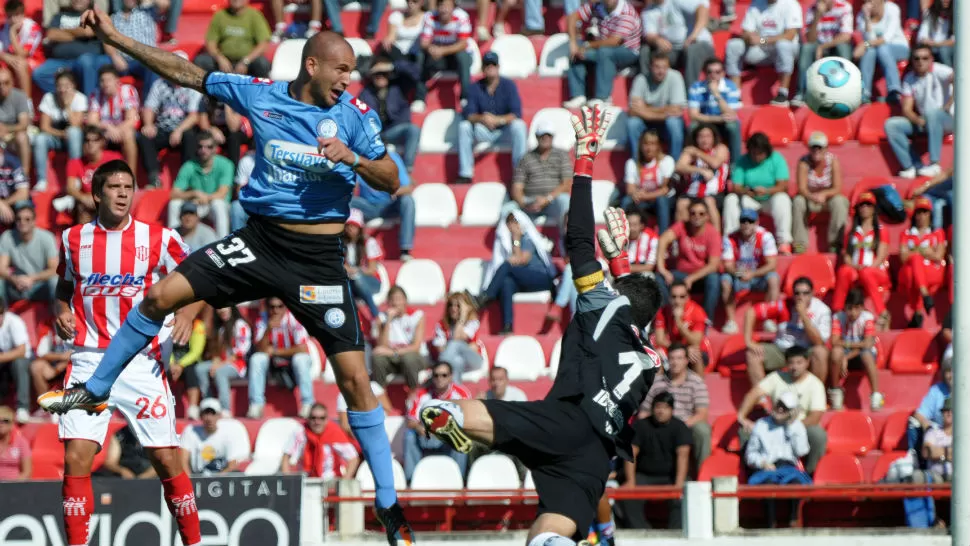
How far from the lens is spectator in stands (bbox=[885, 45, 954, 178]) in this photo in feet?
52.5

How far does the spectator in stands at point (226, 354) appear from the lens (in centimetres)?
1468

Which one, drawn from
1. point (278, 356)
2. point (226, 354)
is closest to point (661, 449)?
point (278, 356)

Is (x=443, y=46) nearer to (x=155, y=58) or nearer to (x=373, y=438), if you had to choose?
(x=155, y=58)

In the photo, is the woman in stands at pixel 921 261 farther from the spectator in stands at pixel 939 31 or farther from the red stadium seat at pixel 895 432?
the spectator in stands at pixel 939 31

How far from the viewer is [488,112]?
16.5 metres

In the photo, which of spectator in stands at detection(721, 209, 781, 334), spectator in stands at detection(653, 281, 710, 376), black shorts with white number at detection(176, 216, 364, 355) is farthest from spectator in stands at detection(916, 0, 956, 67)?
black shorts with white number at detection(176, 216, 364, 355)

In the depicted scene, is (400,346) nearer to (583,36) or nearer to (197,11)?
(583,36)

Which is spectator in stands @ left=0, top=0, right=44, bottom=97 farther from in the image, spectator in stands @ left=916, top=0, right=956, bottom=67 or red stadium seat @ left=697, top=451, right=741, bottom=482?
spectator in stands @ left=916, top=0, right=956, bottom=67

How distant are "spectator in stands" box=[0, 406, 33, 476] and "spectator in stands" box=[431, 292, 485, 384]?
396 cm

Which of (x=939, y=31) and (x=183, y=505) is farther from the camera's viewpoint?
(x=939, y=31)

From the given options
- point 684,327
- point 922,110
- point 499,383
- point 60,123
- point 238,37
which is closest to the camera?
point 499,383

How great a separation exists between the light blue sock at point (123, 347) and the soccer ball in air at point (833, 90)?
5831mm

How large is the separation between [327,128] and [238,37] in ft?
31.5

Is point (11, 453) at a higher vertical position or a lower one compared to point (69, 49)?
lower
